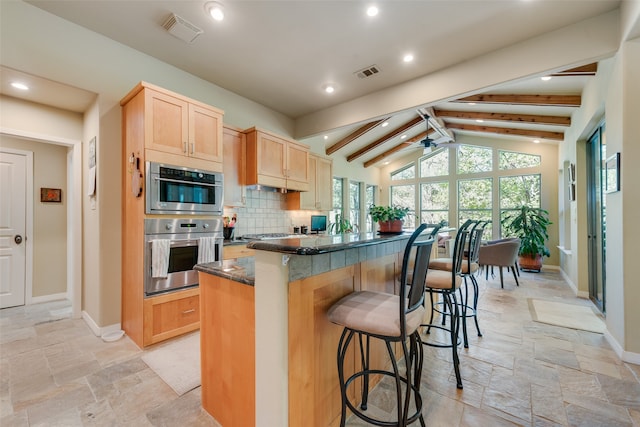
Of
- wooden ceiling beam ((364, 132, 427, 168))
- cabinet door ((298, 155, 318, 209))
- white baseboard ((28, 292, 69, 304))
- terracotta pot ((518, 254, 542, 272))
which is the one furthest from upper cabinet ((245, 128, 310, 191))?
terracotta pot ((518, 254, 542, 272))

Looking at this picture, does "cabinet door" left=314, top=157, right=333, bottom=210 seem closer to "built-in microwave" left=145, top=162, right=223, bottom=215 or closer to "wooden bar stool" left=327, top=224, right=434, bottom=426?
"built-in microwave" left=145, top=162, right=223, bottom=215

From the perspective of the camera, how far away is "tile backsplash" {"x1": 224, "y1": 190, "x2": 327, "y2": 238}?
4.05m

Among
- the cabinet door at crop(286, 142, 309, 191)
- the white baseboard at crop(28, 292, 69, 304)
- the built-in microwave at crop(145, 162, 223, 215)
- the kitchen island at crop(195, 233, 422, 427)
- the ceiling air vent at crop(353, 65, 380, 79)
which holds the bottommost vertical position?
the white baseboard at crop(28, 292, 69, 304)

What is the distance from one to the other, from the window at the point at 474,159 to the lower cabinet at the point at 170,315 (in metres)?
7.45

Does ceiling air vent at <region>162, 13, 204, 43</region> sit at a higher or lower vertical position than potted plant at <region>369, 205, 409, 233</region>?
higher

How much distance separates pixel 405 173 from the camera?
28.8 feet

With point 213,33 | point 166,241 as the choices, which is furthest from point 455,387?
point 213,33

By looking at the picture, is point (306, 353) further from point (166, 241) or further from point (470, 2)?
point (470, 2)

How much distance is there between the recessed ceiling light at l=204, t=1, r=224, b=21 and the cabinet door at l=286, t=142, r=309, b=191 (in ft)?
6.68

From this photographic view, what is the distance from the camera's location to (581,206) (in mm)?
3879

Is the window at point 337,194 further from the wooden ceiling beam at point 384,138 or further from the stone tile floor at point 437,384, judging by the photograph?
the stone tile floor at point 437,384

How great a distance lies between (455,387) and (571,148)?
4.76m

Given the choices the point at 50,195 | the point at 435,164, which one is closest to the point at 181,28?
the point at 50,195

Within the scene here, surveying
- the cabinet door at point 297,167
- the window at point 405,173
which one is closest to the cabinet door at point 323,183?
the cabinet door at point 297,167
